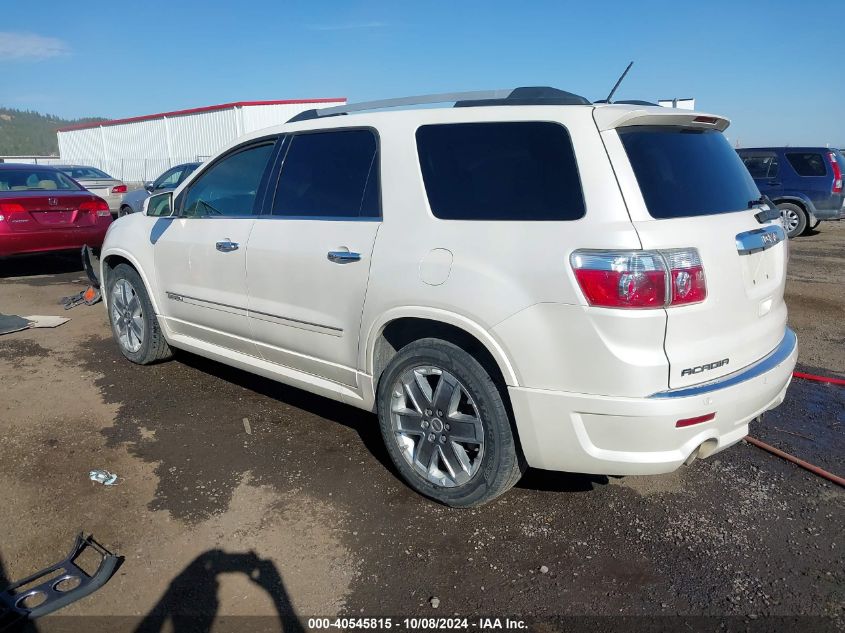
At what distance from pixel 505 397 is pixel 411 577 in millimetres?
866

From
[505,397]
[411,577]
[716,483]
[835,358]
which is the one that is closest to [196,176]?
[505,397]

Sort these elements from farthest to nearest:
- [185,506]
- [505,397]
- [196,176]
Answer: [196,176] → [185,506] → [505,397]

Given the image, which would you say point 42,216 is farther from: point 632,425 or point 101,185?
point 632,425

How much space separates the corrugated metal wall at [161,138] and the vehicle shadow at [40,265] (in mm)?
15167

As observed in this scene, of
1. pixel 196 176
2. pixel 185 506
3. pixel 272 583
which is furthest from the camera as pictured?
pixel 196 176

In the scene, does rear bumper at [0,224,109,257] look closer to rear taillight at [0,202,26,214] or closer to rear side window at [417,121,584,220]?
rear taillight at [0,202,26,214]

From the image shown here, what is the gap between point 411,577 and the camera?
2.77 meters

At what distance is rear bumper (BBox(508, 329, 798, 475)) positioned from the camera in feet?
8.62

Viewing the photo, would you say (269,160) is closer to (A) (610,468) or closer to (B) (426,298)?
(B) (426,298)

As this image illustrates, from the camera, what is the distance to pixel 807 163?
13.3m

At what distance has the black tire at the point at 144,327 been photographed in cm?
509

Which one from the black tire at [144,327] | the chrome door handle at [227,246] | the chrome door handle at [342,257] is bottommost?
the black tire at [144,327]

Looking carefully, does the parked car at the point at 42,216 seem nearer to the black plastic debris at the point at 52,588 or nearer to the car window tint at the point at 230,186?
the car window tint at the point at 230,186

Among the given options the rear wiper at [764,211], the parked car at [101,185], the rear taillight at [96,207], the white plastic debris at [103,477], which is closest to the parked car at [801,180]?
the rear wiper at [764,211]
